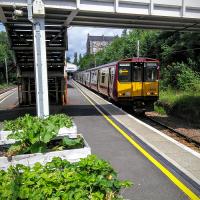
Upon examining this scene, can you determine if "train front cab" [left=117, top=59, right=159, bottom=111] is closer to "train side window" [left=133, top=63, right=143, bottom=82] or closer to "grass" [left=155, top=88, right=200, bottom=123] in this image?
"train side window" [left=133, top=63, right=143, bottom=82]

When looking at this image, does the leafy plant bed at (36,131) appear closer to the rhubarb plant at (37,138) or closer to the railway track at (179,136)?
the rhubarb plant at (37,138)

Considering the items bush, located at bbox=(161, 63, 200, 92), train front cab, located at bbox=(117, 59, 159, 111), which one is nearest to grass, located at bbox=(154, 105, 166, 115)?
bush, located at bbox=(161, 63, 200, 92)

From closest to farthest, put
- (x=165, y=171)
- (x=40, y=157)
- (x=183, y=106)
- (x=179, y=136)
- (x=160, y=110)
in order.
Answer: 1. (x=40, y=157)
2. (x=165, y=171)
3. (x=179, y=136)
4. (x=183, y=106)
5. (x=160, y=110)

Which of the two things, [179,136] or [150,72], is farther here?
[150,72]

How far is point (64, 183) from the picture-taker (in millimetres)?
3924

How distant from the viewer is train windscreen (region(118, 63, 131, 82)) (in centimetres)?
2044

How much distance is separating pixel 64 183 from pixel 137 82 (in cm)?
1710

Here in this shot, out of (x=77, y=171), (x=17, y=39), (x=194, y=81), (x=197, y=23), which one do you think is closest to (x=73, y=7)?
(x=17, y=39)

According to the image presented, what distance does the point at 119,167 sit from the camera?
776cm

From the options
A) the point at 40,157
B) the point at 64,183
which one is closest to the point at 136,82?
the point at 40,157

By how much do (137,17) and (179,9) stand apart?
1.93m

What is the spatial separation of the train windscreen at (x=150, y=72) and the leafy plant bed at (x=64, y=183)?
55.1 feet

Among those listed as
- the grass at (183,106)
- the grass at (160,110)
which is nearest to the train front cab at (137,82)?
the grass at (183,106)

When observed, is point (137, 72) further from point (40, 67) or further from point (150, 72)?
point (40, 67)
